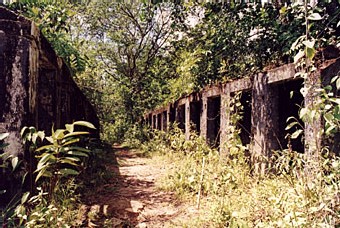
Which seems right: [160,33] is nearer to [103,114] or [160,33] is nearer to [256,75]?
[103,114]

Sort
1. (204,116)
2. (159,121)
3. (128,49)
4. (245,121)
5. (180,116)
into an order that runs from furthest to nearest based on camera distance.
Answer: (128,49) → (159,121) → (180,116) → (204,116) → (245,121)

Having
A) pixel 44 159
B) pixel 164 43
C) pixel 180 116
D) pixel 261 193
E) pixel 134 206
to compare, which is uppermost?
pixel 164 43

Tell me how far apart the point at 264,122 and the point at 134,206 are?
2274 millimetres

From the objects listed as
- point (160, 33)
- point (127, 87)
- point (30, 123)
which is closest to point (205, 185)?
point (30, 123)

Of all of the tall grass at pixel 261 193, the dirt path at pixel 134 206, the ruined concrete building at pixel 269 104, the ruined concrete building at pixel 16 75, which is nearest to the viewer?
the tall grass at pixel 261 193

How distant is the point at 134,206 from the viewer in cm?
471

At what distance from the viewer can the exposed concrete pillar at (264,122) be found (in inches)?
197

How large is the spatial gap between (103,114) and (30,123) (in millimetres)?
20185

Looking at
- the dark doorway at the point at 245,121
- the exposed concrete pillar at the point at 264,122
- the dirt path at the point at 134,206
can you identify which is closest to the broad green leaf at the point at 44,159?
the dirt path at the point at 134,206

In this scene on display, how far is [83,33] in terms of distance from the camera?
20.1m

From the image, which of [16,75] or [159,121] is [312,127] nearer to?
[16,75]

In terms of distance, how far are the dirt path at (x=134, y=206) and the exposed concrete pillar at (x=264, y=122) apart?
4.54 ft

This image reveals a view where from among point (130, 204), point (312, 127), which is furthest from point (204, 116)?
point (312, 127)

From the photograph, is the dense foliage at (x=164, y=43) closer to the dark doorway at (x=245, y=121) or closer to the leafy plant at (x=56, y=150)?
the dark doorway at (x=245, y=121)
